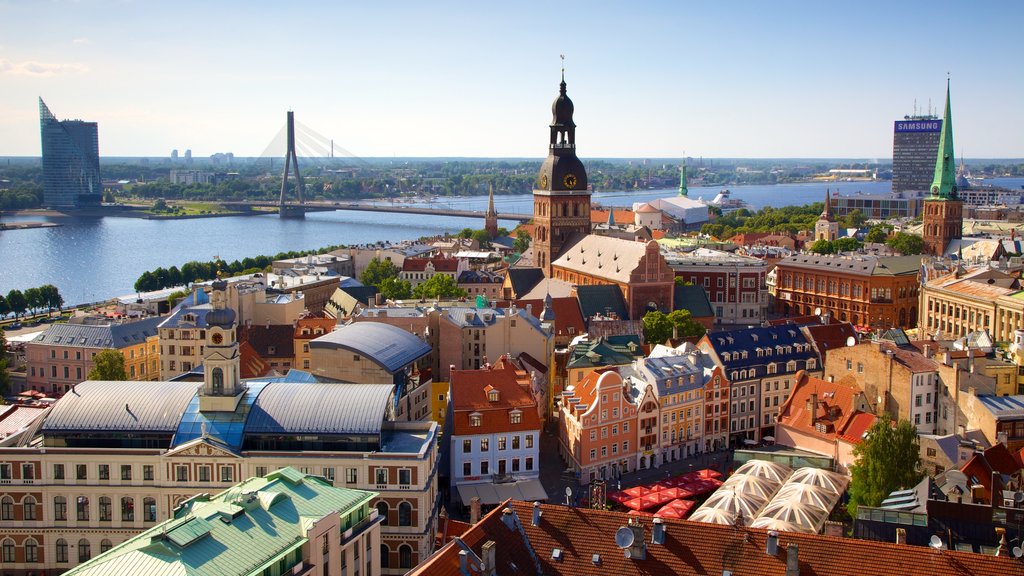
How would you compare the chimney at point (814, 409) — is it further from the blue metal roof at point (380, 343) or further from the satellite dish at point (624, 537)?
the satellite dish at point (624, 537)

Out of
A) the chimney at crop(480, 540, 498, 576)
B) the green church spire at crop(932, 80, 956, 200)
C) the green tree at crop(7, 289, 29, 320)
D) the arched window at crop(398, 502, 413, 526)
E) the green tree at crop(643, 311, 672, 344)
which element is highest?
the green church spire at crop(932, 80, 956, 200)

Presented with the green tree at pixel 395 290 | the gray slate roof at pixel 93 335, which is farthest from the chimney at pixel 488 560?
the green tree at pixel 395 290

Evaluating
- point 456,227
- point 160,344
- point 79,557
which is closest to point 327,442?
point 79,557

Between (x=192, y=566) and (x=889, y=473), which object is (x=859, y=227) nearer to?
(x=889, y=473)

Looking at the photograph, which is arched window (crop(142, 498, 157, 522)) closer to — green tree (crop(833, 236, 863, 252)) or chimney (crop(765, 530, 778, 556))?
chimney (crop(765, 530, 778, 556))

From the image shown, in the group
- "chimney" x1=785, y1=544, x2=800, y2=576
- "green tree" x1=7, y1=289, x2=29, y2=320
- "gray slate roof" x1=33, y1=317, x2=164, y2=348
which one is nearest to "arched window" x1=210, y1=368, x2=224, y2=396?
"chimney" x1=785, y1=544, x2=800, y2=576

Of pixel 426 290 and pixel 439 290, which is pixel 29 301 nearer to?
pixel 426 290
